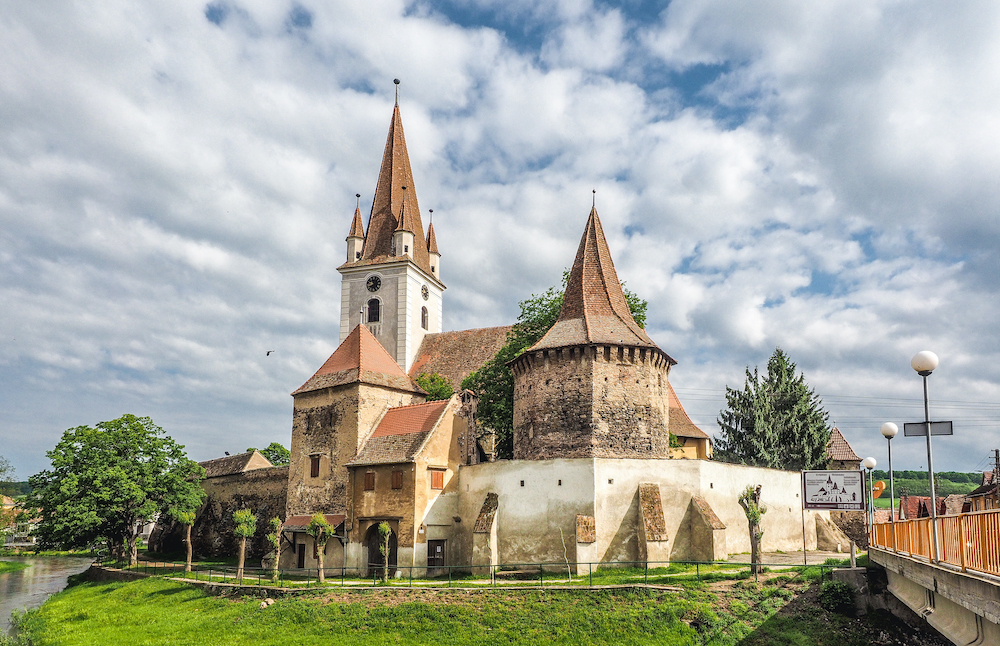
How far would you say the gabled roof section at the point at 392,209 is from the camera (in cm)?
6450

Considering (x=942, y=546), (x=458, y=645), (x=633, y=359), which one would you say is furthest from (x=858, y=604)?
(x=633, y=359)

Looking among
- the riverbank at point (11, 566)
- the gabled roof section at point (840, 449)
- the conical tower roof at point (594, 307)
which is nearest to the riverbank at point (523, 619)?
the conical tower roof at point (594, 307)

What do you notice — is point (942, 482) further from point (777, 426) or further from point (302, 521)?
point (302, 521)

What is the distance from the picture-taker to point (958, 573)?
1253cm

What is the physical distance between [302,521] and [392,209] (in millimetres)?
34560

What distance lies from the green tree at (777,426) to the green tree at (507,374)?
28.9ft

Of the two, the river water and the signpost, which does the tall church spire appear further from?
the signpost

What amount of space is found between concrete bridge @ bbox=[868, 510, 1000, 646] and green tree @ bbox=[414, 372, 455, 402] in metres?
34.2

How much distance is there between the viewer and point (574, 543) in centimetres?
3056

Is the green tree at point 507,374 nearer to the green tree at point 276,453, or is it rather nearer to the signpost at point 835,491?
the signpost at point 835,491

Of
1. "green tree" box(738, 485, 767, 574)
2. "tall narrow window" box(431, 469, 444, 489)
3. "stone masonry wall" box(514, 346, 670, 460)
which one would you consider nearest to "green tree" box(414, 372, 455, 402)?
"stone masonry wall" box(514, 346, 670, 460)

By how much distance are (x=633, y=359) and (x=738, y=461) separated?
16.2 m

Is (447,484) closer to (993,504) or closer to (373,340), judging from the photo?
(373,340)

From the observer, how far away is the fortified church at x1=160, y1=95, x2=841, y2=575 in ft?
102
